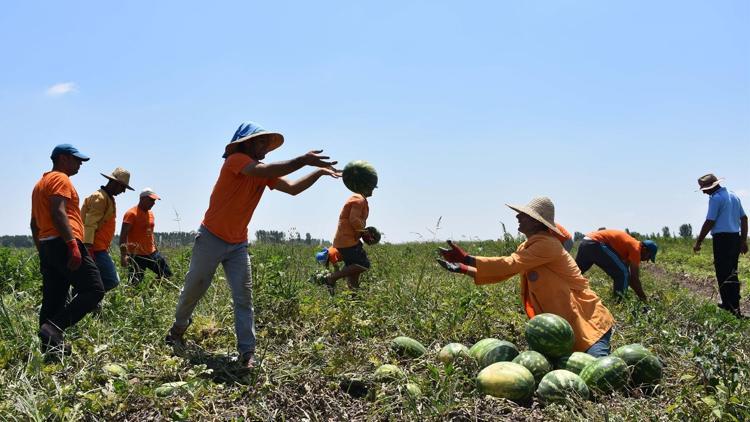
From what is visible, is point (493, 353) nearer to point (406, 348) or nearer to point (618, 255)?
point (406, 348)

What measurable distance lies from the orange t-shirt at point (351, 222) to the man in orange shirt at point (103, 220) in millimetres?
2667

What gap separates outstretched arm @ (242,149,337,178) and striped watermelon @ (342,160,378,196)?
53.9 inches

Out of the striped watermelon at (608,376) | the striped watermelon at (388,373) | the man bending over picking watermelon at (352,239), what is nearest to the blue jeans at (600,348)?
the striped watermelon at (608,376)

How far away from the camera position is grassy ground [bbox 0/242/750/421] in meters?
3.16

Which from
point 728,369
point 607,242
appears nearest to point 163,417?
point 728,369

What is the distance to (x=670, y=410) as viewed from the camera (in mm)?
2986

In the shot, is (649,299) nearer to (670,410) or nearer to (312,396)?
(670,410)

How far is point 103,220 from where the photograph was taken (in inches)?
246

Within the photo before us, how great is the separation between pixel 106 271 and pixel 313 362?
2.89 meters

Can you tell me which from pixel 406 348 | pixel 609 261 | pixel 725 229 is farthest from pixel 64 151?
pixel 725 229

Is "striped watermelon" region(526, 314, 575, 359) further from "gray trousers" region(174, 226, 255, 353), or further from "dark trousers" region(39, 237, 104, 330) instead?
"dark trousers" region(39, 237, 104, 330)

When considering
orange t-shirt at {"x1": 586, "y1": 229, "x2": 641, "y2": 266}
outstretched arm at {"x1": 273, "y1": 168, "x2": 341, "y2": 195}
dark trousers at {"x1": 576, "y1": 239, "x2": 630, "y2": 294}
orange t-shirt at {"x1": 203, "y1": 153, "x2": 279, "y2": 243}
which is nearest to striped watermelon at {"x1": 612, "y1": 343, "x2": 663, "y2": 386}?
outstretched arm at {"x1": 273, "y1": 168, "x2": 341, "y2": 195}

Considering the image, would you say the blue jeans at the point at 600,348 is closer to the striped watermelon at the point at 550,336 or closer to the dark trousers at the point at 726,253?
the striped watermelon at the point at 550,336

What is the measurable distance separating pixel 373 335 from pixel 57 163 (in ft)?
9.94
